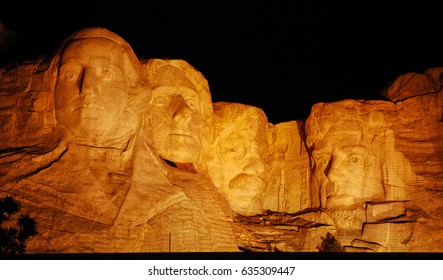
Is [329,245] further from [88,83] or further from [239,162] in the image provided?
[88,83]

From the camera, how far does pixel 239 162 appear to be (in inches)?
715

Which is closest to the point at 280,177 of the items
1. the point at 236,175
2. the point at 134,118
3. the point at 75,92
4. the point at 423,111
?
the point at 236,175

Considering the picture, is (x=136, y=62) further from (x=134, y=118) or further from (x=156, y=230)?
(x=156, y=230)

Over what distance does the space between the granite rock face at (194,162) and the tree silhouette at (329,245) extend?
16cm

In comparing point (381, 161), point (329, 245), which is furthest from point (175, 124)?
point (381, 161)

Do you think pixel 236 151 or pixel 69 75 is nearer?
pixel 69 75

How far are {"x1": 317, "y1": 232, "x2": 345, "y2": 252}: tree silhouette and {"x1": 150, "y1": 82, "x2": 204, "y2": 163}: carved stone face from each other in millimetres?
3299

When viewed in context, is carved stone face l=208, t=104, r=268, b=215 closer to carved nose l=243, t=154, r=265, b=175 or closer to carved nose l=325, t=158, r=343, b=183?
carved nose l=243, t=154, r=265, b=175

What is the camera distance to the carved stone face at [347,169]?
17.8 m

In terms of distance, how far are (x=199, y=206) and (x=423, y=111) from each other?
254 inches

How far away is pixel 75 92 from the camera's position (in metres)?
14.3

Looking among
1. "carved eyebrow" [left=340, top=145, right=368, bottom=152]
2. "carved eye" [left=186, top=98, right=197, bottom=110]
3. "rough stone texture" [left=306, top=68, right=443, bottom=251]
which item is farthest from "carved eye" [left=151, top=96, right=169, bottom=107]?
"carved eyebrow" [left=340, top=145, right=368, bottom=152]

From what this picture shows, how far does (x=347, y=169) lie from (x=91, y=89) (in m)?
6.58

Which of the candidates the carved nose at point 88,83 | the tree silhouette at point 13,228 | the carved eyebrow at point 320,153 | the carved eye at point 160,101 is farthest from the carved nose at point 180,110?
the tree silhouette at point 13,228
